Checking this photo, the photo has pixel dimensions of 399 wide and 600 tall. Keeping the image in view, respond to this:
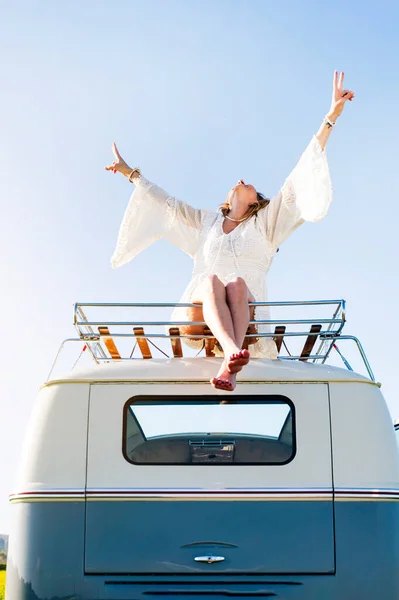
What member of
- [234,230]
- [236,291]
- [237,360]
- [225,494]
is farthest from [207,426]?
[234,230]

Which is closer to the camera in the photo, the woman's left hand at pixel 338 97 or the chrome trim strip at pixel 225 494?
the chrome trim strip at pixel 225 494

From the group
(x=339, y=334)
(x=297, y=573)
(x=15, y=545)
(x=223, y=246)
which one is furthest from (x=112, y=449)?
(x=223, y=246)

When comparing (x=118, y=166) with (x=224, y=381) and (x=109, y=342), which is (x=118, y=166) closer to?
(x=109, y=342)

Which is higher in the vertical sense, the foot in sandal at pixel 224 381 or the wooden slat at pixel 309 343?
the wooden slat at pixel 309 343

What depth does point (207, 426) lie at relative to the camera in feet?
15.9

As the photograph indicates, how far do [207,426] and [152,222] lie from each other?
2.39m

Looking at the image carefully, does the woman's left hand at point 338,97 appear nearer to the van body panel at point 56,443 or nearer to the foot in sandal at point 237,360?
the foot in sandal at point 237,360

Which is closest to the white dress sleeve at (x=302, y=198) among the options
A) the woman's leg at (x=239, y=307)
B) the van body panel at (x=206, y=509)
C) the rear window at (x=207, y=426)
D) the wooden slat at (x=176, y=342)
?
the woman's leg at (x=239, y=307)

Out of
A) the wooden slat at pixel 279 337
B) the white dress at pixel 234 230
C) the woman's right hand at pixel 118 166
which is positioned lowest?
the wooden slat at pixel 279 337

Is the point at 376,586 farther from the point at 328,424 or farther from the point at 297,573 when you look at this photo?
the point at 328,424

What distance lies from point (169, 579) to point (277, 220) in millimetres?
3082

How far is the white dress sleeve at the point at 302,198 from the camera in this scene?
5910 mm

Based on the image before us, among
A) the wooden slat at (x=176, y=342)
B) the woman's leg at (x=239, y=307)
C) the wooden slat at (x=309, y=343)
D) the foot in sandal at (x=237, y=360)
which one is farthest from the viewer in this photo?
the wooden slat at (x=176, y=342)

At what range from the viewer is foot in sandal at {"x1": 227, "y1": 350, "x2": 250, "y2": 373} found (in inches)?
171
